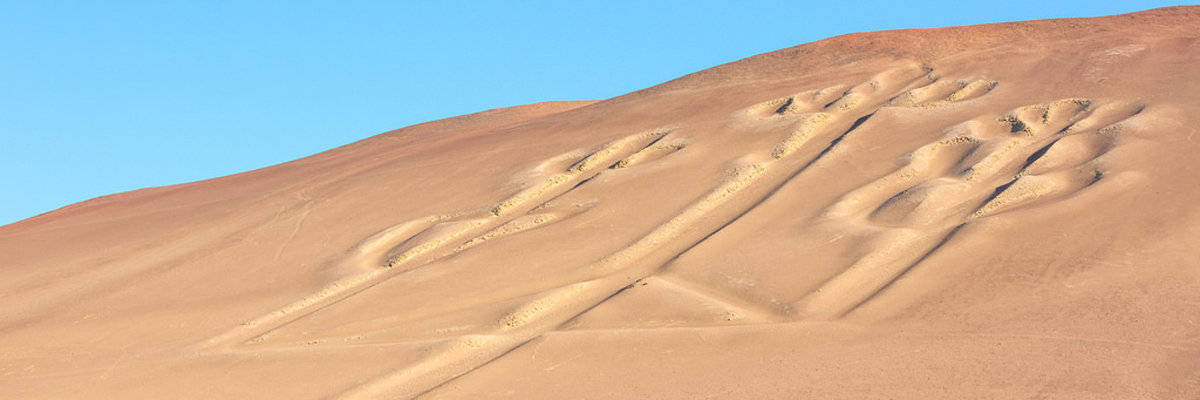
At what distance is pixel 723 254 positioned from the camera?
11.4m

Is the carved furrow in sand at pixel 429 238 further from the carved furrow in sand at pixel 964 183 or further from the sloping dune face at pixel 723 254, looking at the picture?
the carved furrow in sand at pixel 964 183

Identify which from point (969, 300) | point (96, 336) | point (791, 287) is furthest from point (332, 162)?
point (969, 300)

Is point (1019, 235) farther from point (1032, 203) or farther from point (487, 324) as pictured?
point (487, 324)

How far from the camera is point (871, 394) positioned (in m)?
7.71

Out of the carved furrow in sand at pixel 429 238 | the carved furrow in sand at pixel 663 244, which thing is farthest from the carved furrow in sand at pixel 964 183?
A: the carved furrow in sand at pixel 429 238

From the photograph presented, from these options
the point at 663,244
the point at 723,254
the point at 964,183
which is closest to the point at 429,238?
the point at 663,244

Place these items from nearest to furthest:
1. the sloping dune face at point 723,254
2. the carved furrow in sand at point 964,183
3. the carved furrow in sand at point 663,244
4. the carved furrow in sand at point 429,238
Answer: the sloping dune face at point 723,254
the carved furrow in sand at point 663,244
the carved furrow in sand at point 964,183
the carved furrow in sand at point 429,238

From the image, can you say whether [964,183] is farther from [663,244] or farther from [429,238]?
[429,238]

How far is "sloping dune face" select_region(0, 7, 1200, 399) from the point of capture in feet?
28.3

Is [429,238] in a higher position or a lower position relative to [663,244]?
higher

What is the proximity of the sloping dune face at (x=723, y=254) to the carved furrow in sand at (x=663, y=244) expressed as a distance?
0.15ft

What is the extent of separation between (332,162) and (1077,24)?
1306 centimetres

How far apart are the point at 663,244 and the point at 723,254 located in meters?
1.11

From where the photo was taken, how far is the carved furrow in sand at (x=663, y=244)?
9.49 meters
